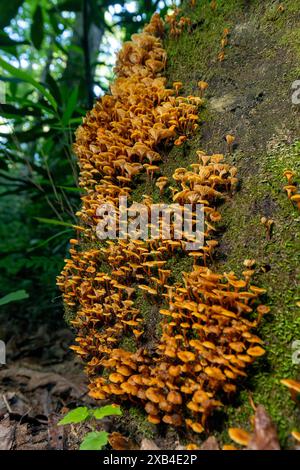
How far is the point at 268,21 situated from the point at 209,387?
10.3 ft

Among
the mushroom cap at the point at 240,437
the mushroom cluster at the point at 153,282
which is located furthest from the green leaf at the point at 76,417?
the mushroom cap at the point at 240,437

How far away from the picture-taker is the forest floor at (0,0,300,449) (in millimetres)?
1955

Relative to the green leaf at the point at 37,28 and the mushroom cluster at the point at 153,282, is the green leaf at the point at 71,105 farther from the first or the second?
the green leaf at the point at 37,28

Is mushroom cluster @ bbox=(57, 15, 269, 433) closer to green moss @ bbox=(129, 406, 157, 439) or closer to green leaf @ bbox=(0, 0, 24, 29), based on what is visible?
green moss @ bbox=(129, 406, 157, 439)

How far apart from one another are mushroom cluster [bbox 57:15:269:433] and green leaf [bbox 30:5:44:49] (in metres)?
1.42

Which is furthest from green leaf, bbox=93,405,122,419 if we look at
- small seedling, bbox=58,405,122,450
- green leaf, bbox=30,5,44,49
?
green leaf, bbox=30,5,44,49

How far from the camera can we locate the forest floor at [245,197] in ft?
6.41

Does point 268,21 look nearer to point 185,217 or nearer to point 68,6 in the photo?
point 185,217

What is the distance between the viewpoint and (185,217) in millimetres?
2461

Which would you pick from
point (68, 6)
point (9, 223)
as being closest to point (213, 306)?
point (68, 6)

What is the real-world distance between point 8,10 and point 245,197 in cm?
359

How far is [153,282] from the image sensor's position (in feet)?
8.39

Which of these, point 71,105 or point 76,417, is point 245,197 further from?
point 71,105

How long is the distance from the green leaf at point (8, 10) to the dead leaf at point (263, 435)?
463 centimetres
